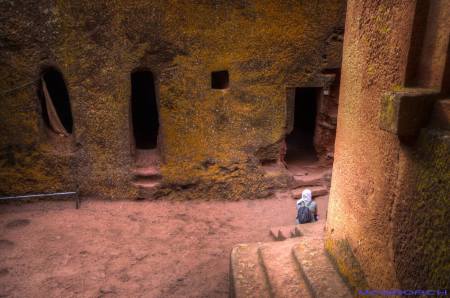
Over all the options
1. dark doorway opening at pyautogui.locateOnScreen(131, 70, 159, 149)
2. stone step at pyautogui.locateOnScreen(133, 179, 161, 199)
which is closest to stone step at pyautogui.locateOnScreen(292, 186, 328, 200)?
stone step at pyautogui.locateOnScreen(133, 179, 161, 199)

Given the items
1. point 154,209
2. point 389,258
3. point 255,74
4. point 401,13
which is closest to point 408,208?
point 389,258

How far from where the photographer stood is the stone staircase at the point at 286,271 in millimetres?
2318

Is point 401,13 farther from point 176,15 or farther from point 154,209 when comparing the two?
point 154,209

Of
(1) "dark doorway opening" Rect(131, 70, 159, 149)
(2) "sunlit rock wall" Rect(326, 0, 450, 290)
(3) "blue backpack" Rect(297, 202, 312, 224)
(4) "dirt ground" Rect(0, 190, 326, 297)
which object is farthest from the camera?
(1) "dark doorway opening" Rect(131, 70, 159, 149)

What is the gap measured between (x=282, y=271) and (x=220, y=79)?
3.73 meters

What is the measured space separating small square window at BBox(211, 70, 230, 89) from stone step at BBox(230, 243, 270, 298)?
3.14 metres

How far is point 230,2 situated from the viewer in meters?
5.07

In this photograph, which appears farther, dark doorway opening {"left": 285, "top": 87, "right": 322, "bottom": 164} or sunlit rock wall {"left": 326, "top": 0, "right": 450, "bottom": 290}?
dark doorway opening {"left": 285, "top": 87, "right": 322, "bottom": 164}

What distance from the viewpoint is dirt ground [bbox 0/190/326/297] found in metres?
3.83

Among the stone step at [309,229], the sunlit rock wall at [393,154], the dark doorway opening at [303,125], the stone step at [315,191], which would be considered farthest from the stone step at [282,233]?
the dark doorway opening at [303,125]

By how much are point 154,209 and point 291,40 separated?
358 cm

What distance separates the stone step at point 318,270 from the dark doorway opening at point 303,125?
15.3 feet

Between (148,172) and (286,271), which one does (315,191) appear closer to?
(148,172)

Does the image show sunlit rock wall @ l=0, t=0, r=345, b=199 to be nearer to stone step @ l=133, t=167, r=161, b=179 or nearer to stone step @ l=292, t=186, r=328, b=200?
stone step @ l=133, t=167, r=161, b=179
